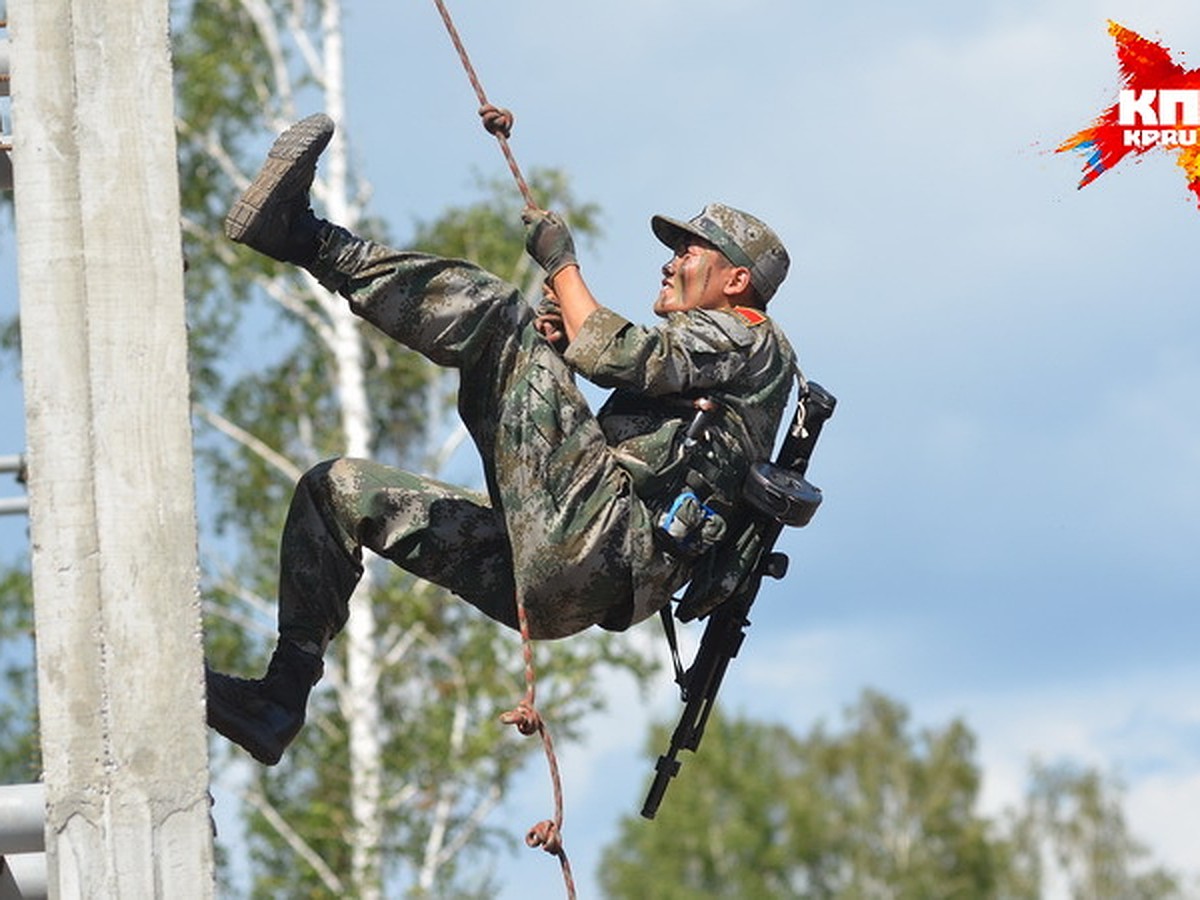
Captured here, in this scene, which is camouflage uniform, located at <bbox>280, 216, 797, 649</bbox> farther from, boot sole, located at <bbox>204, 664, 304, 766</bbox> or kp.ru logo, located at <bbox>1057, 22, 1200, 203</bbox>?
kp.ru logo, located at <bbox>1057, 22, 1200, 203</bbox>

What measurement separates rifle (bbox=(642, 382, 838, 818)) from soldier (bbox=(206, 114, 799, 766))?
0.31 ft

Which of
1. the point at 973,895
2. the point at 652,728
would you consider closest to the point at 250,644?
the point at 652,728

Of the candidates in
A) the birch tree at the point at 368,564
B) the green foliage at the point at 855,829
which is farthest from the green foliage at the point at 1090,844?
the birch tree at the point at 368,564

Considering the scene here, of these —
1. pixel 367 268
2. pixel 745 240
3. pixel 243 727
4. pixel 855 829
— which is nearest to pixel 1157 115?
pixel 745 240

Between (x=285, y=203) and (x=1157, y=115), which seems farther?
(x=1157, y=115)

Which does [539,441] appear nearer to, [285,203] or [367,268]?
[367,268]

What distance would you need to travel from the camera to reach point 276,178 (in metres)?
7.59

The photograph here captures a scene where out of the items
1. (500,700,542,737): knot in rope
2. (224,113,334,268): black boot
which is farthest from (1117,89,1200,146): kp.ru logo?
(500,700,542,737): knot in rope

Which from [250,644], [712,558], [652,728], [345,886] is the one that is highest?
[652,728]

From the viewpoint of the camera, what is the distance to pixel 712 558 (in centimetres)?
820

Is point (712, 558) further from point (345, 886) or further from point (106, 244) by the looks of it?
point (345, 886)

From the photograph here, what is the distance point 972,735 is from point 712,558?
37357 mm

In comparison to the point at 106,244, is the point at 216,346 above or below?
above

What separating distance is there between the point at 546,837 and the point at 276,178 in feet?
5.91
